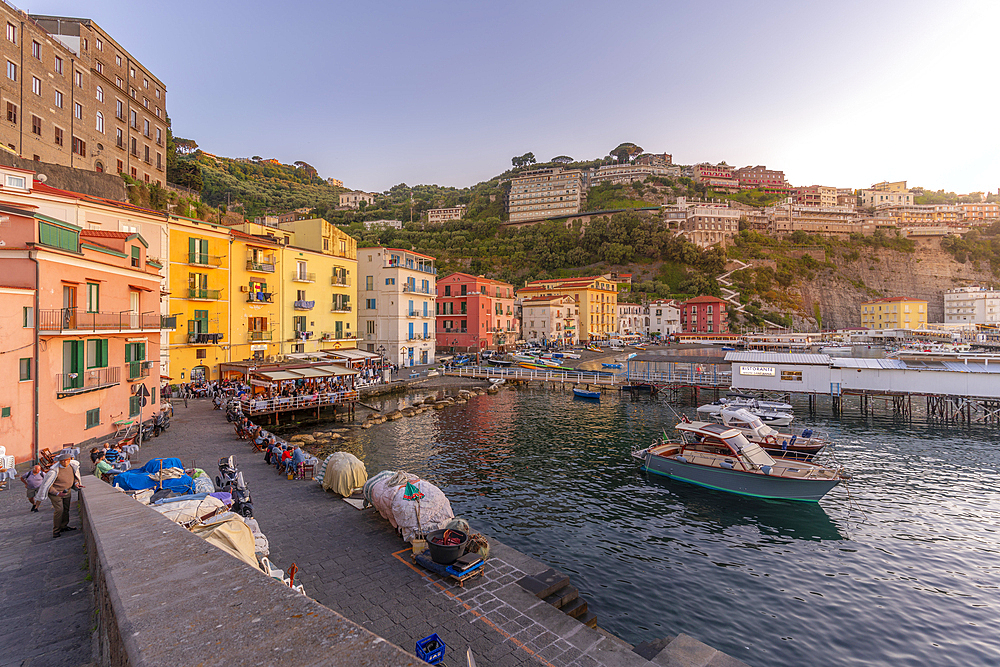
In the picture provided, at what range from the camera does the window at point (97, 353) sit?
17078mm

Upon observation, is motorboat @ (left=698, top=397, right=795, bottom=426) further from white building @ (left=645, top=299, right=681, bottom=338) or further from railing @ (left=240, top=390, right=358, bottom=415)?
white building @ (left=645, top=299, right=681, bottom=338)

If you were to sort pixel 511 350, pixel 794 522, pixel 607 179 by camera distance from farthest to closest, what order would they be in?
1. pixel 607 179
2. pixel 511 350
3. pixel 794 522

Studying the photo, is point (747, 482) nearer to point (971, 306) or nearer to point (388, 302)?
point (388, 302)

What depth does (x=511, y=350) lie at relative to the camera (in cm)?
6862

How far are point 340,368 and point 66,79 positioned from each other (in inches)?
1167

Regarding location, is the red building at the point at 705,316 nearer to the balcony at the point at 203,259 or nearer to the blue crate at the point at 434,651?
the balcony at the point at 203,259

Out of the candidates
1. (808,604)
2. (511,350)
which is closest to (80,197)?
(808,604)

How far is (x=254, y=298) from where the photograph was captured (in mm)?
36188

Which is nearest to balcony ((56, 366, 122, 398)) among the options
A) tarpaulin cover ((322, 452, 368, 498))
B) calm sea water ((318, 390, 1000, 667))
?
tarpaulin cover ((322, 452, 368, 498))

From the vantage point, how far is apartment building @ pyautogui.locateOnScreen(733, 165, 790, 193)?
160000 millimetres

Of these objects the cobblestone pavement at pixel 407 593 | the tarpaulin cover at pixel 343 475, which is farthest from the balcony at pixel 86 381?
the tarpaulin cover at pixel 343 475

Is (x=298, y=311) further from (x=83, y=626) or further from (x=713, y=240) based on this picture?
(x=713, y=240)

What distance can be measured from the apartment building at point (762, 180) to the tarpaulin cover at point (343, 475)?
179570 mm

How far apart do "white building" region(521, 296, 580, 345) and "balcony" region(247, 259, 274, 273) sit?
47701mm
